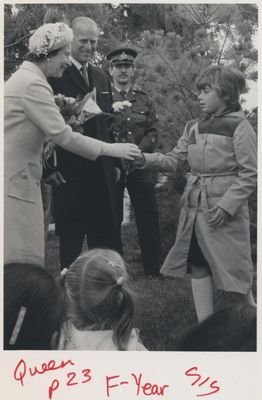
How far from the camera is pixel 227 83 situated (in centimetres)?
328

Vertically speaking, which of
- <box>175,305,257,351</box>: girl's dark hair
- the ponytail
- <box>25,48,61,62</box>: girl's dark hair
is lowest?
the ponytail

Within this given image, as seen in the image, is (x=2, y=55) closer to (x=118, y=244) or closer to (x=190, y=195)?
(x=190, y=195)

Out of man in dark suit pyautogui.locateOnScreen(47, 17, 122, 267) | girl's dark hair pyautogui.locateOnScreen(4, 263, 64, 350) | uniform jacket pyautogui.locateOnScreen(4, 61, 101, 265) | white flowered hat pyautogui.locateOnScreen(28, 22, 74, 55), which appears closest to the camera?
girl's dark hair pyautogui.locateOnScreen(4, 263, 64, 350)

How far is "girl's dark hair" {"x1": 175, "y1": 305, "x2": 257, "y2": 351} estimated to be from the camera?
6.01 ft

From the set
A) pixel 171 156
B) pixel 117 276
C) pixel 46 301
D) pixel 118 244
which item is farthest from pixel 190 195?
pixel 46 301

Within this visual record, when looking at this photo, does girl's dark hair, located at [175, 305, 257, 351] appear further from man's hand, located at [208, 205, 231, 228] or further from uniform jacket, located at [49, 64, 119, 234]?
uniform jacket, located at [49, 64, 119, 234]

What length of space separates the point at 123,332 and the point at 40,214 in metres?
0.71

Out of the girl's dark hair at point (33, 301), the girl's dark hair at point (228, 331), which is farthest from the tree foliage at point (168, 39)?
the girl's dark hair at point (228, 331)

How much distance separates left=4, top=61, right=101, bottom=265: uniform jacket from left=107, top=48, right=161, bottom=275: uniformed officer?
0.67 metres

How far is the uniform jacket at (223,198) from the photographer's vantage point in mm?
3219

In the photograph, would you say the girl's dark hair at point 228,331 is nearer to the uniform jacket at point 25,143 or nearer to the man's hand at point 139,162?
the uniform jacket at point 25,143

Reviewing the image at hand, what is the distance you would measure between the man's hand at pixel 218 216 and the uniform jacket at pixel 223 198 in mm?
17

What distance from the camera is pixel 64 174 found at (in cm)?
356
